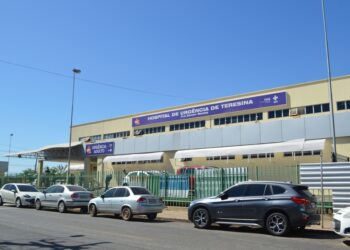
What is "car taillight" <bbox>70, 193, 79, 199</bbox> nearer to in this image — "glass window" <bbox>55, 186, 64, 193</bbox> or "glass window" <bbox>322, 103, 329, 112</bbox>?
"glass window" <bbox>55, 186, 64, 193</bbox>

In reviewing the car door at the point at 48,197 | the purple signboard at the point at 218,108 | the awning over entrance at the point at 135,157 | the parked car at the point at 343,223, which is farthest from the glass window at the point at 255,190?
the awning over entrance at the point at 135,157

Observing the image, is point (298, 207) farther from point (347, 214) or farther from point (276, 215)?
point (347, 214)

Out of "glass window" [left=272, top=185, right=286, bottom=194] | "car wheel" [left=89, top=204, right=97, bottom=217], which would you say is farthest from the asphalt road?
"car wheel" [left=89, top=204, right=97, bottom=217]

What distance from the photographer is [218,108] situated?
36.3 meters

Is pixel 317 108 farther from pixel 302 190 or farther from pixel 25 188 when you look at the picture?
pixel 25 188

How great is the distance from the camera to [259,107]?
33500 millimetres

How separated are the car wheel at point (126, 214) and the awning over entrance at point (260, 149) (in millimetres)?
14737

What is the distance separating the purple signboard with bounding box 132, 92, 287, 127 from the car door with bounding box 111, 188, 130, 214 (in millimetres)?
17765

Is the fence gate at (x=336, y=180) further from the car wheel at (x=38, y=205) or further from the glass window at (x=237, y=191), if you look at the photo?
the car wheel at (x=38, y=205)

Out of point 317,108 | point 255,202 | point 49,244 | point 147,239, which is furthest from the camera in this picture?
point 317,108

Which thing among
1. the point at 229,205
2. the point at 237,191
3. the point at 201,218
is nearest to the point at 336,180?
the point at 237,191

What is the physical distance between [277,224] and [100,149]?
3684 cm

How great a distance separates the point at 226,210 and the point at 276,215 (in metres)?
1.87

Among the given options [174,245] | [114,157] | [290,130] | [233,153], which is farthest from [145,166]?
[174,245]
